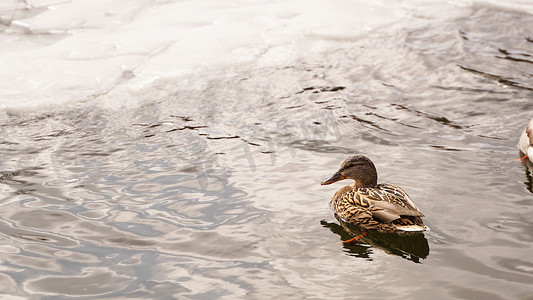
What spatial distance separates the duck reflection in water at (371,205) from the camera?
14.5ft

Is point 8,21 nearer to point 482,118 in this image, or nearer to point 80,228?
point 80,228

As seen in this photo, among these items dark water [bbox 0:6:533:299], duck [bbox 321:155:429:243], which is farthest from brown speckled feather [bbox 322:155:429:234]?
dark water [bbox 0:6:533:299]

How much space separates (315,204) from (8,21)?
5.99 m

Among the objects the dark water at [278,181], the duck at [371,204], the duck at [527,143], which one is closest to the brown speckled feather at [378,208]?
the duck at [371,204]

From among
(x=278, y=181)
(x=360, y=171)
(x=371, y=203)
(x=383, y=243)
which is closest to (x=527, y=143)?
(x=360, y=171)

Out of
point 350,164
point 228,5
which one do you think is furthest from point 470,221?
point 228,5

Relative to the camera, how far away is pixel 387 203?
4.54 m

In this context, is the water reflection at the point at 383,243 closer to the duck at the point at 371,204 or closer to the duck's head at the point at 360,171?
the duck at the point at 371,204

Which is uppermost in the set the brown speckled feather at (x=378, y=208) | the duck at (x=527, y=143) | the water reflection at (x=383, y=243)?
the duck at (x=527, y=143)

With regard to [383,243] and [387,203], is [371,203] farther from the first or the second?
[383,243]

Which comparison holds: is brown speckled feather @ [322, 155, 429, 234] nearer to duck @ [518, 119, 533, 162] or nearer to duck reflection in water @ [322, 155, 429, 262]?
duck reflection in water @ [322, 155, 429, 262]

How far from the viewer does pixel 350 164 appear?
5004mm

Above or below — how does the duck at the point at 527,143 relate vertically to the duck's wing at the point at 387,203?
above

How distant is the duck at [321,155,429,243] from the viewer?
4406 mm
